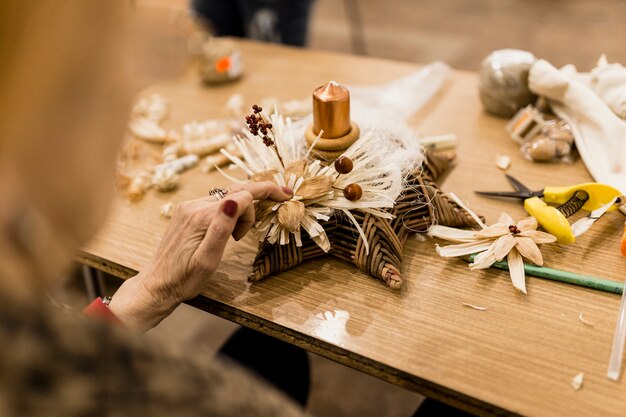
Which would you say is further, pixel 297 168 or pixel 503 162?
pixel 503 162

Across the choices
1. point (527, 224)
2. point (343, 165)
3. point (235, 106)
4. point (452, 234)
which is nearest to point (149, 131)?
point (235, 106)

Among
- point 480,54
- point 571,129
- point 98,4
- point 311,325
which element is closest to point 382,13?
point 480,54

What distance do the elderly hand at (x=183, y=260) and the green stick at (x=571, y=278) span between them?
0.43 meters

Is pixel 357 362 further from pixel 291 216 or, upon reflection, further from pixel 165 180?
pixel 165 180

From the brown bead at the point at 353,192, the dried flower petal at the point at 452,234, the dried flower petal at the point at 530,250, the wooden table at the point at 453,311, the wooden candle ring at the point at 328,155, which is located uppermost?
the wooden candle ring at the point at 328,155

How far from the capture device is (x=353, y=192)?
34.9 inches

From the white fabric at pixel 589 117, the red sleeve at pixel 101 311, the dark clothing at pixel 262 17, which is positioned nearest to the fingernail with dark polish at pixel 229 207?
the red sleeve at pixel 101 311

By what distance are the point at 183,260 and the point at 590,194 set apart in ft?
2.29

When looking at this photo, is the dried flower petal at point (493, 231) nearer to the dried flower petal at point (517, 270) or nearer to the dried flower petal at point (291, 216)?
the dried flower petal at point (517, 270)

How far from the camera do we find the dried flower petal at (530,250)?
0.87 m

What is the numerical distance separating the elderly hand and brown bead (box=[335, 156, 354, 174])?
138 millimetres

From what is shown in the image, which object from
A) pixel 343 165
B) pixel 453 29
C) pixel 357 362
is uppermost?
pixel 343 165

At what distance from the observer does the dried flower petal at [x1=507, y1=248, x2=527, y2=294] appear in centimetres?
85

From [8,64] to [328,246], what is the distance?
652 millimetres
